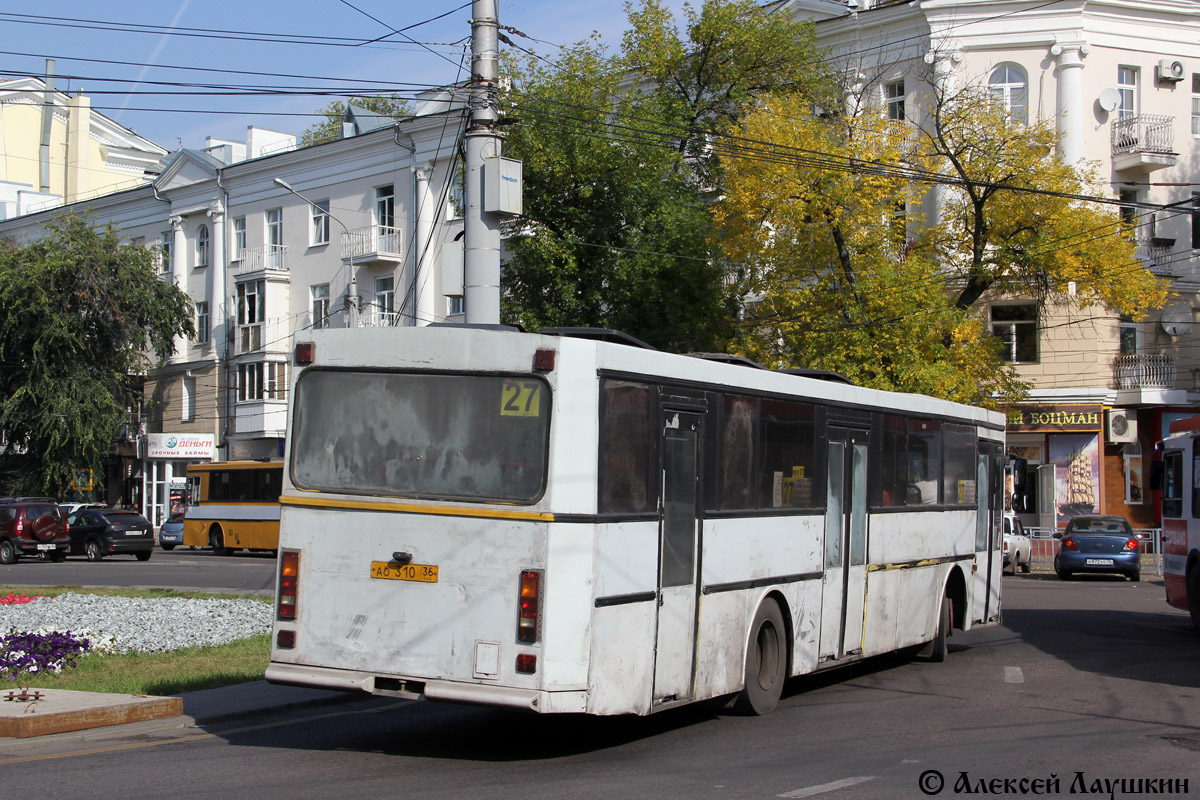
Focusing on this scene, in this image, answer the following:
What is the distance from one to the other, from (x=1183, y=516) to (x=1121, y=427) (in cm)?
2185

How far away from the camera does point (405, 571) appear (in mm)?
8469

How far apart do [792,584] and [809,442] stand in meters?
1.29

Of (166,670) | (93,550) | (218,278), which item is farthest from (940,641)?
(218,278)

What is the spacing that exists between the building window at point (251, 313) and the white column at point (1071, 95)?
102 ft

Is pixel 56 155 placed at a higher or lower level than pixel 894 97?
higher

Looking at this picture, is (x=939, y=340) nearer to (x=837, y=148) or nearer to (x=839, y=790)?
(x=837, y=148)

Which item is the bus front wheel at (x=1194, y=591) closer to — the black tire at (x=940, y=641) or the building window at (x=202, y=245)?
the black tire at (x=940, y=641)

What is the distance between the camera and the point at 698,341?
32.1 meters

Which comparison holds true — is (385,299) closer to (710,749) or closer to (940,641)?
(940,641)

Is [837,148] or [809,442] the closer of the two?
[809,442]

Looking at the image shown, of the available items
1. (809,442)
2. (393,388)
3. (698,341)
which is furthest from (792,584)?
(698,341)

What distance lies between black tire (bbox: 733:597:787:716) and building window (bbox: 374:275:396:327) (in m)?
39.1

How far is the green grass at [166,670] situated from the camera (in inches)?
444

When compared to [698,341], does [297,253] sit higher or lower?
higher
